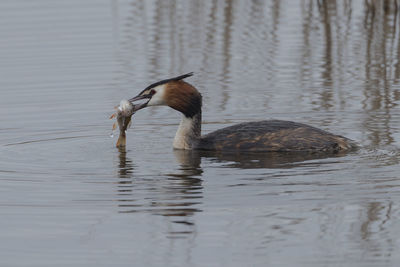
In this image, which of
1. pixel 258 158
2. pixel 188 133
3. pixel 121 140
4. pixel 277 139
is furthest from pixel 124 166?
pixel 277 139

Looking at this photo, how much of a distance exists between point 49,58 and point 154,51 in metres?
1.60

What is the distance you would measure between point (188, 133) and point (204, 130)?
0.94m

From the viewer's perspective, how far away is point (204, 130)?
11148mm

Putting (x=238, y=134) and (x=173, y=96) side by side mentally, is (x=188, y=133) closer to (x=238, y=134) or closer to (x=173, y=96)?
(x=173, y=96)

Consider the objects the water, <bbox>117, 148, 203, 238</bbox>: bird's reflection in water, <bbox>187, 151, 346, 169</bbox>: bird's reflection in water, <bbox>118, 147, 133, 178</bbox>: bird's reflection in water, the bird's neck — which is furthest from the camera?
the bird's neck

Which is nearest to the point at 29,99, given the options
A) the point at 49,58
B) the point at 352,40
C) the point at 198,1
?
the point at 49,58

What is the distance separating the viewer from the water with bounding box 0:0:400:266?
6727 millimetres

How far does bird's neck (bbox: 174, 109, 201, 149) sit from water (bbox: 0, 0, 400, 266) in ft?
0.62

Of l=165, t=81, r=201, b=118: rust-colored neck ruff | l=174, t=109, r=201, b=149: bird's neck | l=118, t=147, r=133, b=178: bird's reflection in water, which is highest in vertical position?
l=165, t=81, r=201, b=118: rust-colored neck ruff

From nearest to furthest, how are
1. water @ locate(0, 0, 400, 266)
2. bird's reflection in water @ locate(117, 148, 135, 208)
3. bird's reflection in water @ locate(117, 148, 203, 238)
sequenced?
water @ locate(0, 0, 400, 266) → bird's reflection in water @ locate(117, 148, 203, 238) → bird's reflection in water @ locate(117, 148, 135, 208)

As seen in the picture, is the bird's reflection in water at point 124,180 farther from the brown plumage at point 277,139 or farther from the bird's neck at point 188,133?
the brown plumage at point 277,139

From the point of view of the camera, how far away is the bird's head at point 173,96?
33.5ft

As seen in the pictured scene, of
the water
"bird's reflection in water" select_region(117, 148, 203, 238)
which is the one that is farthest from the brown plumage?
"bird's reflection in water" select_region(117, 148, 203, 238)

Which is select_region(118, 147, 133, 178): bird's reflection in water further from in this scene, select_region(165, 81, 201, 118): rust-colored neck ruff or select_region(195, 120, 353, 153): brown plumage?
select_region(195, 120, 353, 153): brown plumage
